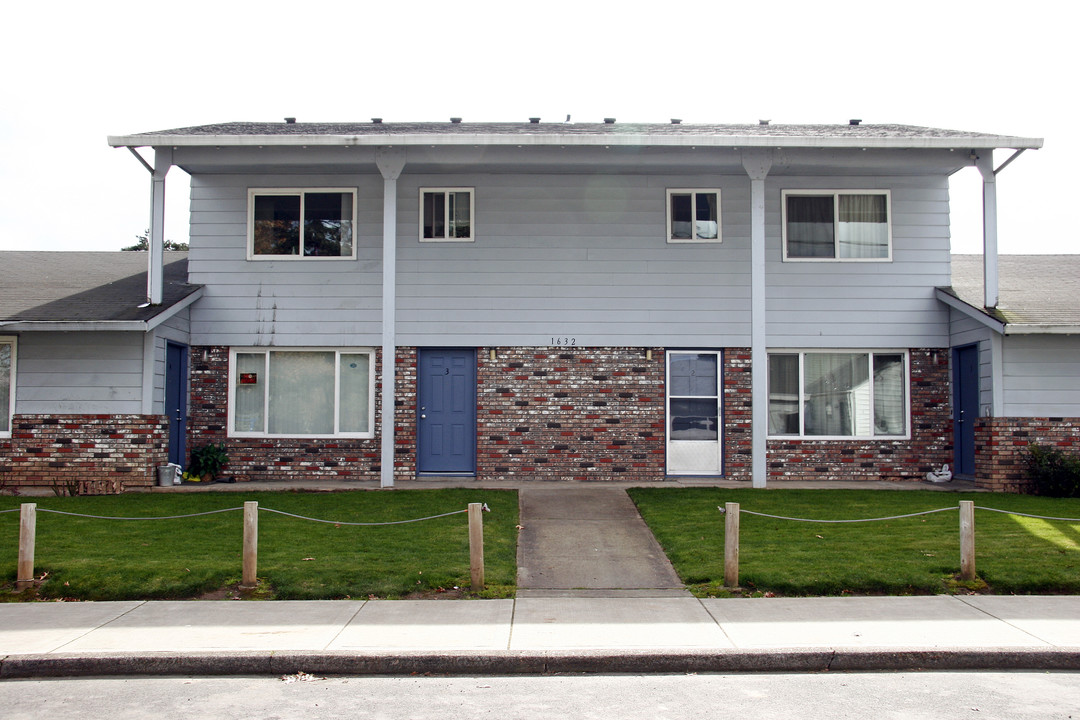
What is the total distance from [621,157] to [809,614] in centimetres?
816

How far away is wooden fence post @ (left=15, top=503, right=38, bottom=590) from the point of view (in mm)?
7973

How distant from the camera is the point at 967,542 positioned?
26.7ft

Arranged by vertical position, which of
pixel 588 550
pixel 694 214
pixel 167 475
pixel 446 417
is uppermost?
pixel 694 214

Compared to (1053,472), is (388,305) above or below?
above

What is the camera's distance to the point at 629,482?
14297 millimetres

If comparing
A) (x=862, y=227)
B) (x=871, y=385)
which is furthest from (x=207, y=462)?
(x=862, y=227)

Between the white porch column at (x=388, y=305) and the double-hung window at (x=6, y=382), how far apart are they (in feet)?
18.5

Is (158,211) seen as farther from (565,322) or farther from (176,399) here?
(565,322)

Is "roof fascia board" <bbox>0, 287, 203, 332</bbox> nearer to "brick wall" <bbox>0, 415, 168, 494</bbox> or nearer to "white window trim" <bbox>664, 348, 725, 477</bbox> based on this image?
"brick wall" <bbox>0, 415, 168, 494</bbox>

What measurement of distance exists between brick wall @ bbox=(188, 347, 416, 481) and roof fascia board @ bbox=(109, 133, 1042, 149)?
11.4 ft

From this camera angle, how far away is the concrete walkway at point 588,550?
826 cm

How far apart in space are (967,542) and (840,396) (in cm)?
671

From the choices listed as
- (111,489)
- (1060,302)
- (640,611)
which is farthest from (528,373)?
(1060,302)

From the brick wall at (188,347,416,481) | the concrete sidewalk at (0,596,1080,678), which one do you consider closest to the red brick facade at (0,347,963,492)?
the brick wall at (188,347,416,481)
